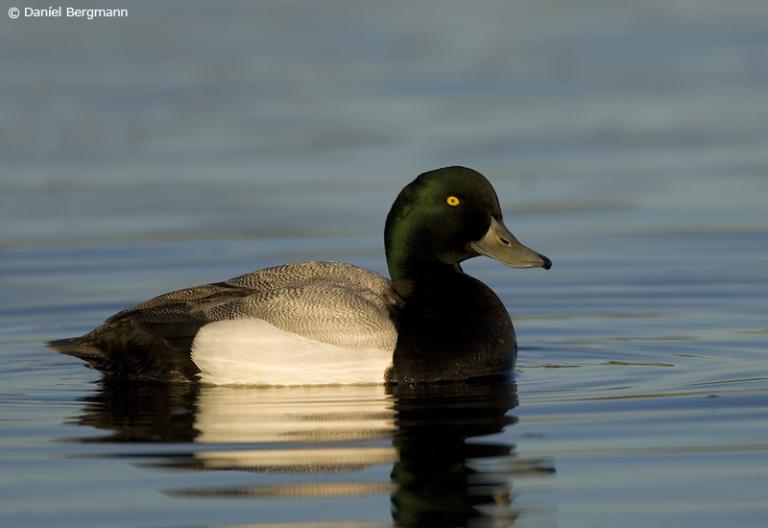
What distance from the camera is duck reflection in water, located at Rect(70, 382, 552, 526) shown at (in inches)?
268

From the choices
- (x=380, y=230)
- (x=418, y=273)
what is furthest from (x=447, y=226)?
(x=380, y=230)

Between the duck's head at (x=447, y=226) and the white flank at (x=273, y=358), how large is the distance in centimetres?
92

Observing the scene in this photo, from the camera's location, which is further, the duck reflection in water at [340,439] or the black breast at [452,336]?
the black breast at [452,336]

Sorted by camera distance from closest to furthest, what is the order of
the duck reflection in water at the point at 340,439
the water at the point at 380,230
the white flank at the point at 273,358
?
the duck reflection in water at the point at 340,439
the water at the point at 380,230
the white flank at the point at 273,358

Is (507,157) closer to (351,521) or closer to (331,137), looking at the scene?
(331,137)

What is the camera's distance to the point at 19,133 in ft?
52.5

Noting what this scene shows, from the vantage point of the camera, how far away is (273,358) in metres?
9.09

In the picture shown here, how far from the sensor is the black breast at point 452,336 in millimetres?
9102

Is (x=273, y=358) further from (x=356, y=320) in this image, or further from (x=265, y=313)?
(x=356, y=320)

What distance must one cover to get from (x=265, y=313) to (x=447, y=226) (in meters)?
1.25

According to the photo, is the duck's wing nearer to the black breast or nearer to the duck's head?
the black breast

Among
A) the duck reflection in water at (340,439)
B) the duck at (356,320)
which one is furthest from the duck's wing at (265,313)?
Answer: the duck reflection in water at (340,439)

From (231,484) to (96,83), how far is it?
11.2 meters

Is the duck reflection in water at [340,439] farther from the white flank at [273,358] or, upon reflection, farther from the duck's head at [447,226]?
the duck's head at [447,226]
